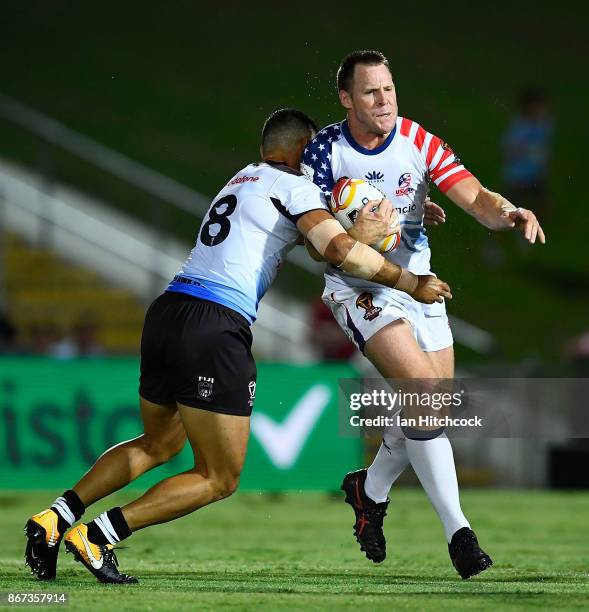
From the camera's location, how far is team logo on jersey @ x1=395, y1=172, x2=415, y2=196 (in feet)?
22.7

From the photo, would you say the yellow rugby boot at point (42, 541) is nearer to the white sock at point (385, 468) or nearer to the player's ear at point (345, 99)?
the white sock at point (385, 468)

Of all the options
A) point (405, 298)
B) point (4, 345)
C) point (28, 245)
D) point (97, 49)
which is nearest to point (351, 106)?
point (405, 298)

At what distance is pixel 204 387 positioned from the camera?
252 inches

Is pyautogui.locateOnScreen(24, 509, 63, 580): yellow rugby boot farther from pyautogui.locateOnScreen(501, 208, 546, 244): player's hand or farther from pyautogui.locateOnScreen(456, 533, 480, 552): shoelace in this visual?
pyautogui.locateOnScreen(501, 208, 546, 244): player's hand

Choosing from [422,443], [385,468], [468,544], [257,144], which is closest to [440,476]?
[422,443]

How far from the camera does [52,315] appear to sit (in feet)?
50.5

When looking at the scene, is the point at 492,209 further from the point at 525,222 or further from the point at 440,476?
the point at 440,476

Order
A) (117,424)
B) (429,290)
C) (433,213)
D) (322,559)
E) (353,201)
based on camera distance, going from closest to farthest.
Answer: (429,290) → (353,201) → (433,213) → (322,559) → (117,424)

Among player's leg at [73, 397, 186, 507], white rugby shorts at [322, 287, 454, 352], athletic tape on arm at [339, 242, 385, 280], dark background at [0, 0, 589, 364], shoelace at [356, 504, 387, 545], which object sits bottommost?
shoelace at [356, 504, 387, 545]

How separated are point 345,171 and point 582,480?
22.6 feet

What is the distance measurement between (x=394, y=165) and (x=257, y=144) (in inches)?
82.0

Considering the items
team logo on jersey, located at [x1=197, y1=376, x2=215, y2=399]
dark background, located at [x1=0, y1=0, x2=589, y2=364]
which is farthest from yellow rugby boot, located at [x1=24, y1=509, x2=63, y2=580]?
dark background, located at [x1=0, y1=0, x2=589, y2=364]

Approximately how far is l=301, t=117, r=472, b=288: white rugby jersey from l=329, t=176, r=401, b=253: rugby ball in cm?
12

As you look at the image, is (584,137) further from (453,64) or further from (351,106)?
(351,106)
